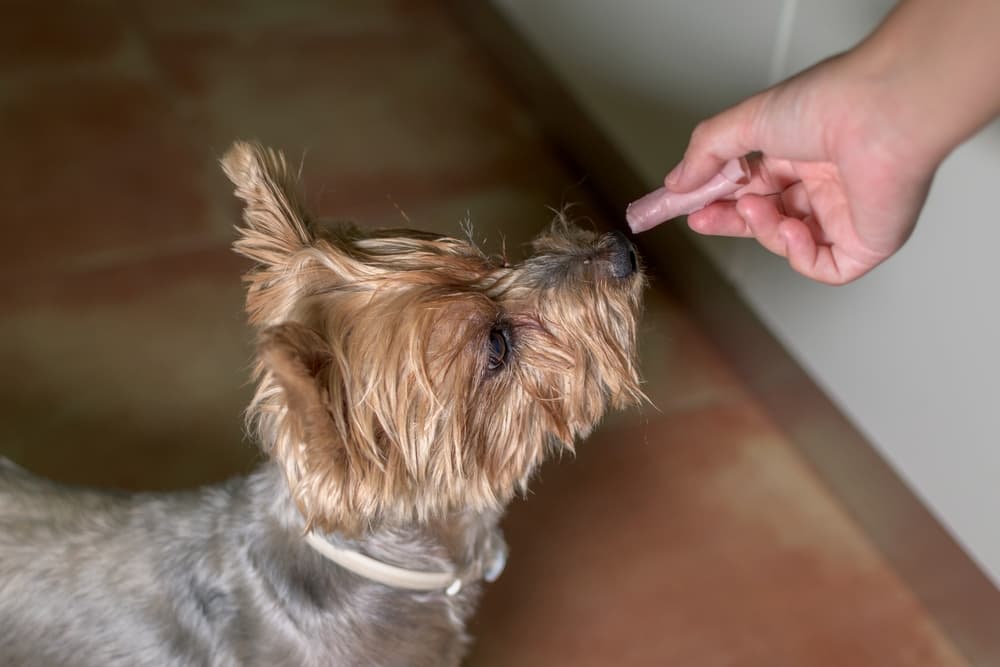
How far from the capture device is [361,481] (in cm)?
115

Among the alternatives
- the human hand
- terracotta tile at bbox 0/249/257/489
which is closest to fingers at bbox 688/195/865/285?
the human hand

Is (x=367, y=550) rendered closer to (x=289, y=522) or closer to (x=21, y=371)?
(x=289, y=522)

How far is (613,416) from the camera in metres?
2.11

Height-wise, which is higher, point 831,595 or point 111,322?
point 111,322

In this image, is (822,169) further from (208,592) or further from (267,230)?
(208,592)

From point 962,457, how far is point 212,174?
1784 millimetres

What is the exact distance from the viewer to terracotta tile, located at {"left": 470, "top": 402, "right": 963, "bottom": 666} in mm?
1807

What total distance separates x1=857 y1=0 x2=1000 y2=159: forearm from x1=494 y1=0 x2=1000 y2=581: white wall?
47 cm

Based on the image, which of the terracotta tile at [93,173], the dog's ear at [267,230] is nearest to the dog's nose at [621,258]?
the dog's ear at [267,230]

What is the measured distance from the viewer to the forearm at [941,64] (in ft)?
3.00

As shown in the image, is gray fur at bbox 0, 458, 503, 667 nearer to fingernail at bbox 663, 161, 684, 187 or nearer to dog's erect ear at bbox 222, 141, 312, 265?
dog's erect ear at bbox 222, 141, 312, 265

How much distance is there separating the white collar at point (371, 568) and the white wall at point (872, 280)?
850 mm

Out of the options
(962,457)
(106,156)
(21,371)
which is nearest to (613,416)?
(962,457)

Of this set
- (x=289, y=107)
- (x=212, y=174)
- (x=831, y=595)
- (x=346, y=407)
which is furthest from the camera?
(x=289, y=107)
